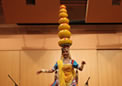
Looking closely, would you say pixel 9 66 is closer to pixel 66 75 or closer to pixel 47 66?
pixel 47 66

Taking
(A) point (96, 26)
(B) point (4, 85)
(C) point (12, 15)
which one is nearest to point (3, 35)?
(C) point (12, 15)

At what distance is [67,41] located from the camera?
60.2 inches

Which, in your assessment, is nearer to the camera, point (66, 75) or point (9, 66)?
point (66, 75)

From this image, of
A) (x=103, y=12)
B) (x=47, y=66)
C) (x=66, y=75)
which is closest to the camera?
(x=66, y=75)

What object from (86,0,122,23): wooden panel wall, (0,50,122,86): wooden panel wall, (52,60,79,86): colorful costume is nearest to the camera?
(52,60,79,86): colorful costume

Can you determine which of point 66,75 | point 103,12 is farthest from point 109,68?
point 66,75

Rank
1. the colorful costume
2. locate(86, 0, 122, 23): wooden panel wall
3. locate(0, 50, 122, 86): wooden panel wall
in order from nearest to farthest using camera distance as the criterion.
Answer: the colorful costume < locate(86, 0, 122, 23): wooden panel wall < locate(0, 50, 122, 86): wooden panel wall

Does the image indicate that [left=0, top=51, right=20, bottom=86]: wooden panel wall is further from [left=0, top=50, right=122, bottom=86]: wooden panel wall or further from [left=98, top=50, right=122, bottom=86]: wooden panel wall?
[left=98, top=50, right=122, bottom=86]: wooden panel wall

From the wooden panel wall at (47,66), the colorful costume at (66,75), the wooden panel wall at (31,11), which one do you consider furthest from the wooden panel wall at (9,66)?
the colorful costume at (66,75)

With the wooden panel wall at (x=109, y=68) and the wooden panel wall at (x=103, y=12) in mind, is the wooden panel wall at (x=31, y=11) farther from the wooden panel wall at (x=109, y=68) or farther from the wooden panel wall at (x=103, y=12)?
the wooden panel wall at (x=109, y=68)

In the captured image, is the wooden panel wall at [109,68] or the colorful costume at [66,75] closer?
the colorful costume at [66,75]

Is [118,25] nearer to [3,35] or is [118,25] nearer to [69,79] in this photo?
[69,79]

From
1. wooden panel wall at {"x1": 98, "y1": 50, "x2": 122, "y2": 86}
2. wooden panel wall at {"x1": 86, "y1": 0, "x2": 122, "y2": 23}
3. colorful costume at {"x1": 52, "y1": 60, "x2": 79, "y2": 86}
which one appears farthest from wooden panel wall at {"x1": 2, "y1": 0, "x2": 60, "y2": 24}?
colorful costume at {"x1": 52, "y1": 60, "x2": 79, "y2": 86}

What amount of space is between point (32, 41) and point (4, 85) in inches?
28.0
